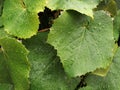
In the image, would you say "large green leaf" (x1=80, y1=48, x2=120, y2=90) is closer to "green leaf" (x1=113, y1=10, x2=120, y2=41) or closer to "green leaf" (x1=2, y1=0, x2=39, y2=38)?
"green leaf" (x1=113, y1=10, x2=120, y2=41)

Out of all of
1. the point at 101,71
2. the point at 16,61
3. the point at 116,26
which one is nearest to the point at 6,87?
the point at 16,61

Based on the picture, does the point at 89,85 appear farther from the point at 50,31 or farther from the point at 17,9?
the point at 17,9

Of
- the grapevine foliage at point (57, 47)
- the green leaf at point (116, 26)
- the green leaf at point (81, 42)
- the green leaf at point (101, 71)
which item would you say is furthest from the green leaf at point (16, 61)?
the green leaf at point (116, 26)

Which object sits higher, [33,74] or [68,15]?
[68,15]

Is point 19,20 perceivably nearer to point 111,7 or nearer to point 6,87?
point 6,87

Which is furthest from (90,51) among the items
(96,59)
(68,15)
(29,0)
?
(29,0)
